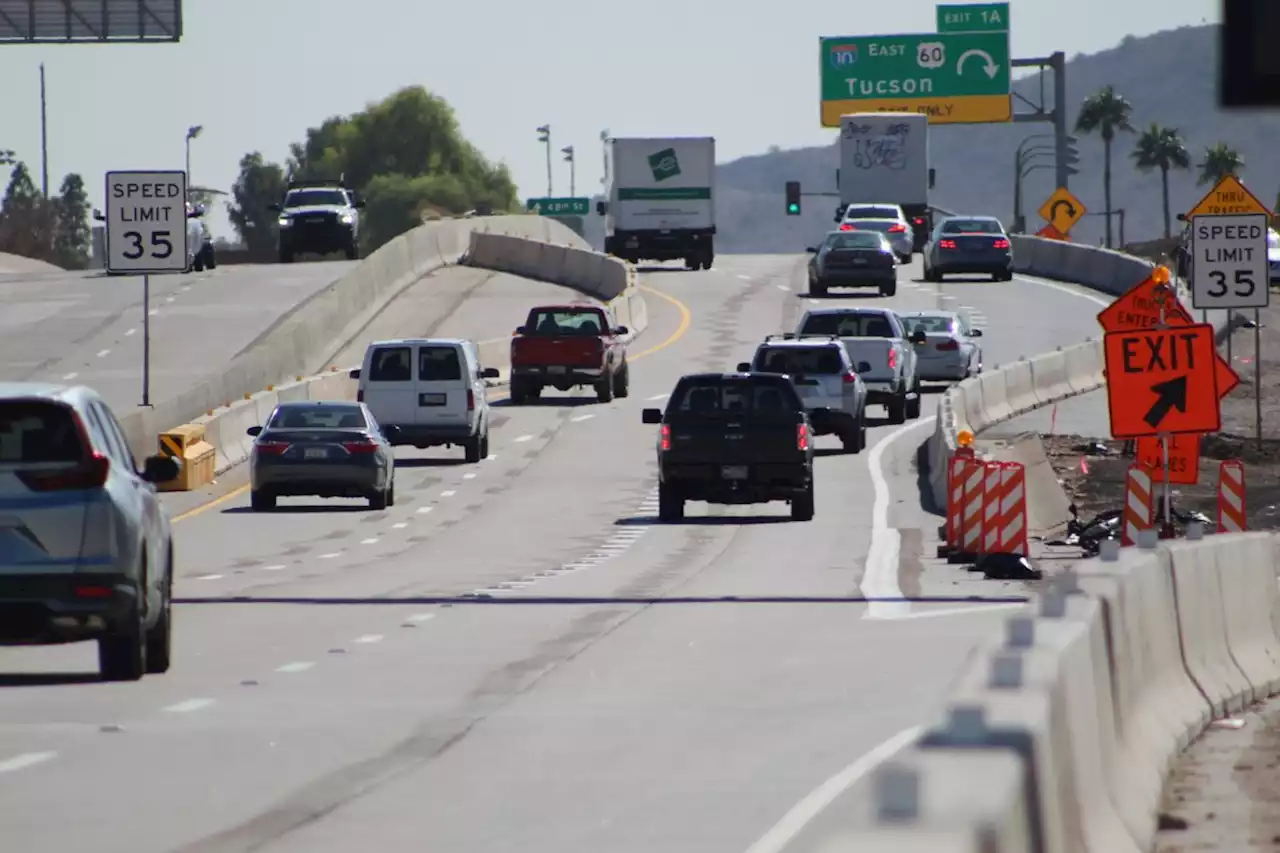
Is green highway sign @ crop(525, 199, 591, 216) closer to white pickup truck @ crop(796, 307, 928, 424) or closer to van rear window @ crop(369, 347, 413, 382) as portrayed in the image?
white pickup truck @ crop(796, 307, 928, 424)

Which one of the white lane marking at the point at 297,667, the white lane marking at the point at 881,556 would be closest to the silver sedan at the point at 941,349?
the white lane marking at the point at 881,556

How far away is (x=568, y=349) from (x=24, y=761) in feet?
130

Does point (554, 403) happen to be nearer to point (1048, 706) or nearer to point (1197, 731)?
point (1197, 731)

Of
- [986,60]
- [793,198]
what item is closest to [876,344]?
[793,198]

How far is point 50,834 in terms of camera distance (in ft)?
33.8

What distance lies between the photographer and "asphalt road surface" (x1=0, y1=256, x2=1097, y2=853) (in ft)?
35.5

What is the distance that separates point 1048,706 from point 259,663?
33.0 feet

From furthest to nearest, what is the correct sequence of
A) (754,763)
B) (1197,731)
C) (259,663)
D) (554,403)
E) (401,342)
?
(554,403) → (401,342) → (259,663) → (1197,731) → (754,763)

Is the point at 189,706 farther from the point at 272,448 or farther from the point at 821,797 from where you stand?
the point at 272,448

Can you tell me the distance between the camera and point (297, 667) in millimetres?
17141

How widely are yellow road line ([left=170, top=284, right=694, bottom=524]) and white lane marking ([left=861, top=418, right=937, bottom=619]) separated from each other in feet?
27.8

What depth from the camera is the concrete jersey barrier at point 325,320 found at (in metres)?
Result: 43.1

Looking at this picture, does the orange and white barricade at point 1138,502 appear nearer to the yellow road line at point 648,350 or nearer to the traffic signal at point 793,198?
the yellow road line at point 648,350

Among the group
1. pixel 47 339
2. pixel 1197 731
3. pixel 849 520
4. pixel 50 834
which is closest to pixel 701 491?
pixel 849 520
